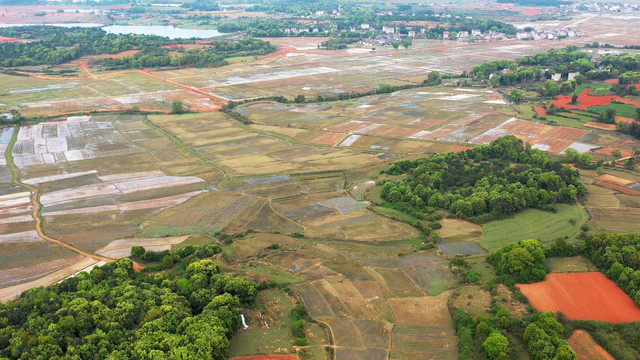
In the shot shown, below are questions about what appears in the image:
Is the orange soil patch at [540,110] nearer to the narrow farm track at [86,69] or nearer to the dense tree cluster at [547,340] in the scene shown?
the dense tree cluster at [547,340]

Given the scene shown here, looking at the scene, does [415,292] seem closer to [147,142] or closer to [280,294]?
[280,294]

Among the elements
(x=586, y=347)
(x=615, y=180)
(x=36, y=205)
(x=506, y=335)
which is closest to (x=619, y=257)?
(x=586, y=347)

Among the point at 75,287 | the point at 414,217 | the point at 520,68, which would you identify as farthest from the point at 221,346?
the point at 520,68

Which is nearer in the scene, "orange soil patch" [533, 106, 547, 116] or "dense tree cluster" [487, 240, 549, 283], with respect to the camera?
"dense tree cluster" [487, 240, 549, 283]

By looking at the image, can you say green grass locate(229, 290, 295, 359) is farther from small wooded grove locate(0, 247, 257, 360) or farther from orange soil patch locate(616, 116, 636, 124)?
orange soil patch locate(616, 116, 636, 124)

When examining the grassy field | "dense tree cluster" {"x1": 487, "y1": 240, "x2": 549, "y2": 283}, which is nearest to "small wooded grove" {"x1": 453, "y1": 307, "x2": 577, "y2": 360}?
"dense tree cluster" {"x1": 487, "y1": 240, "x2": 549, "y2": 283}

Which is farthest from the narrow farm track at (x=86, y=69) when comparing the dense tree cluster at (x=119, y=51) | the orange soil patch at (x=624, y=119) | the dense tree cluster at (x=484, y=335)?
the dense tree cluster at (x=484, y=335)

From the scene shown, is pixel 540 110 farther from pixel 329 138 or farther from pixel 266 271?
pixel 266 271
